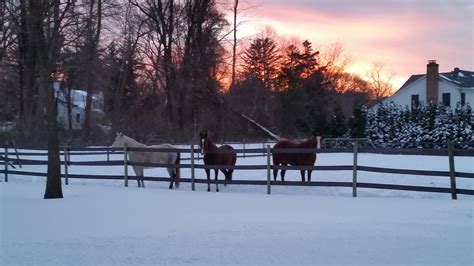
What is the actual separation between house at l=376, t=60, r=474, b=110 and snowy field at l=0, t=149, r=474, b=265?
125 ft

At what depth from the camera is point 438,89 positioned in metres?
49.9

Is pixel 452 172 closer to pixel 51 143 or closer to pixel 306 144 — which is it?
pixel 306 144

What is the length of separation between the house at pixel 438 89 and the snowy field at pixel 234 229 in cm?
3798

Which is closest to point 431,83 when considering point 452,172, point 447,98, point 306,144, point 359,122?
point 447,98

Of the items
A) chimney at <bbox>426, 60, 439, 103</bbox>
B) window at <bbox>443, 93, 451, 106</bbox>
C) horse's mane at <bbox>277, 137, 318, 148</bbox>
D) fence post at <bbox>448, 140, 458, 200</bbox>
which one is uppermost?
chimney at <bbox>426, 60, 439, 103</bbox>

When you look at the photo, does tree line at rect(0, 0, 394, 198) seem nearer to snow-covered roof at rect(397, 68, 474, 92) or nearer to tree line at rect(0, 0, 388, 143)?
tree line at rect(0, 0, 388, 143)

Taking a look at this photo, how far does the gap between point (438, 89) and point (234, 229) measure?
45.4 meters

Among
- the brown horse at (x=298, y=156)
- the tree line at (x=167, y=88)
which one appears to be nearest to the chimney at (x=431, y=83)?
the tree line at (x=167, y=88)

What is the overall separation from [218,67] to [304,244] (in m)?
38.7

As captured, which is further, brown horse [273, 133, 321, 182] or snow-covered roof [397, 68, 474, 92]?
snow-covered roof [397, 68, 474, 92]

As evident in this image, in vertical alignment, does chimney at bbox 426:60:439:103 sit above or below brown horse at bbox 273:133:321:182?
above

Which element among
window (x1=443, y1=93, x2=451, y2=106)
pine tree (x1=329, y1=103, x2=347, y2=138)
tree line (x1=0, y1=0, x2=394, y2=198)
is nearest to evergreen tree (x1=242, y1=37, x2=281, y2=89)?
tree line (x1=0, y1=0, x2=394, y2=198)

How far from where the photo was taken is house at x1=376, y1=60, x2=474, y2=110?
49.2m

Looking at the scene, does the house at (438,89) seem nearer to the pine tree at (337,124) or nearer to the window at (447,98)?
the window at (447,98)
